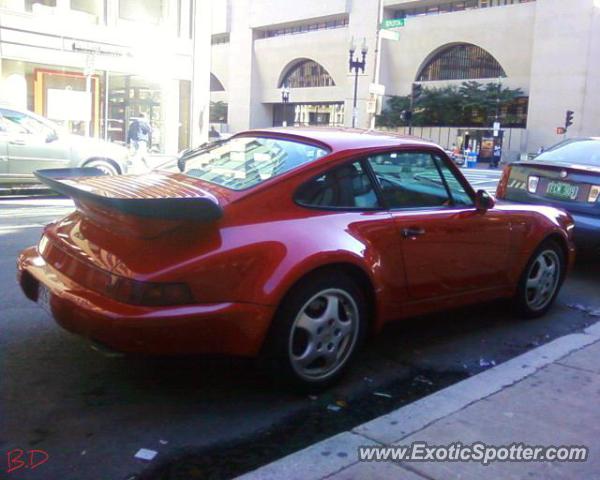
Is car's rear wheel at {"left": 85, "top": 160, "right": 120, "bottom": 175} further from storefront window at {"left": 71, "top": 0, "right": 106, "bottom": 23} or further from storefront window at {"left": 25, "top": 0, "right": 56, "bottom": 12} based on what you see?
storefront window at {"left": 71, "top": 0, "right": 106, "bottom": 23}

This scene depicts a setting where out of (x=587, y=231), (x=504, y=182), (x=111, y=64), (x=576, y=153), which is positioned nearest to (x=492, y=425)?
(x=587, y=231)

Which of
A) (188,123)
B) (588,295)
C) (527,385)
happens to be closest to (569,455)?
(527,385)

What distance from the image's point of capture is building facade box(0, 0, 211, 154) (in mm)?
21234

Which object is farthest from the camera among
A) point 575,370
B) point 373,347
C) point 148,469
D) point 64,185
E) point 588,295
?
point 588,295

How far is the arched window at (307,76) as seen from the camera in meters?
63.2

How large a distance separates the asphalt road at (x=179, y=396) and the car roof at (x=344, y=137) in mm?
1424

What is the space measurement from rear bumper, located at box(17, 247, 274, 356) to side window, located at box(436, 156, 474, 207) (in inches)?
72.6

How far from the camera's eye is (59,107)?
22.0 metres

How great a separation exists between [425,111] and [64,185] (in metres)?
52.2

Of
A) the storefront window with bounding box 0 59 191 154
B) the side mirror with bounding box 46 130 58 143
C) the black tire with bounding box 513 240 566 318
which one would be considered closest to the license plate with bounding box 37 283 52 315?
the black tire with bounding box 513 240 566 318

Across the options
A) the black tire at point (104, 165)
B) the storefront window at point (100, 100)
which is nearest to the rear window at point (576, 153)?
the black tire at point (104, 165)

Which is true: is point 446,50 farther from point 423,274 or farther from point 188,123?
point 423,274

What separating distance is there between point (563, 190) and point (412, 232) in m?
3.49

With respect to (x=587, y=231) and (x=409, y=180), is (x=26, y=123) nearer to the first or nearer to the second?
(x=409, y=180)
